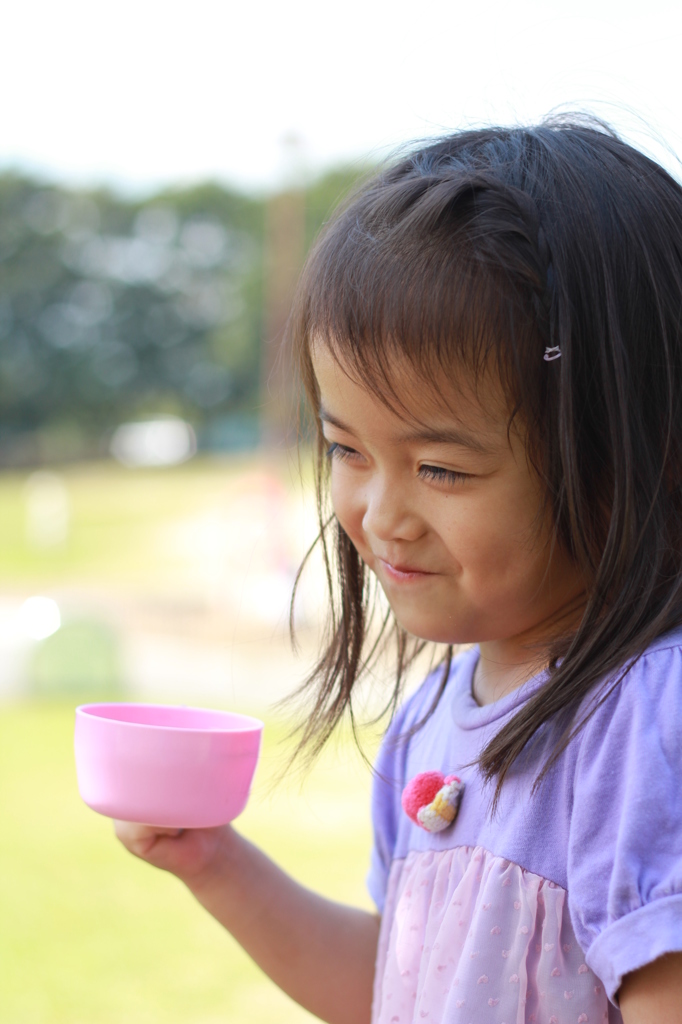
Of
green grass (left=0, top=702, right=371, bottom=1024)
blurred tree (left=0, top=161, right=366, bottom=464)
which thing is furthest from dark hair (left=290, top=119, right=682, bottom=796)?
blurred tree (left=0, top=161, right=366, bottom=464)

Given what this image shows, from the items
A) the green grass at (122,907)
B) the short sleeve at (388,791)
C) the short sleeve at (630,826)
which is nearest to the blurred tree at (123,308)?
the green grass at (122,907)

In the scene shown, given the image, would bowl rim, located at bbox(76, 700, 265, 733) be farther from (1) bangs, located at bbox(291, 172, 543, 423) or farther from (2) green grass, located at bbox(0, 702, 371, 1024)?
(2) green grass, located at bbox(0, 702, 371, 1024)

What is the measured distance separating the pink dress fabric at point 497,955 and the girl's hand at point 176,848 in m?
0.27

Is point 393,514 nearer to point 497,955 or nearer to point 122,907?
point 497,955

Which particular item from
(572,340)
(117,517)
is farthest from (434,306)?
(117,517)

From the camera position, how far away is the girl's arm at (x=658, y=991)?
65cm

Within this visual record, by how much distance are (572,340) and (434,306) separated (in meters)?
0.11

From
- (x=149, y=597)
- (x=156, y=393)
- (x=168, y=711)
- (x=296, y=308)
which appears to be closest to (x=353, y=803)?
(x=168, y=711)

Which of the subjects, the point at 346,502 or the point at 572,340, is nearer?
the point at 572,340

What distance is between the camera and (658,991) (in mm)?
653

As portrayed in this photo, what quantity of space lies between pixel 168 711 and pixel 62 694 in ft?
14.7

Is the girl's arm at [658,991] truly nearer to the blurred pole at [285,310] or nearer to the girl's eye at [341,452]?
the girl's eye at [341,452]

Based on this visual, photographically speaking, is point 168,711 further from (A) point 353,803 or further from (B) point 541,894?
(A) point 353,803

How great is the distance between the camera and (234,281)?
1199 inches
